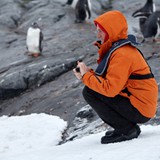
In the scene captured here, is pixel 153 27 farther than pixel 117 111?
Yes

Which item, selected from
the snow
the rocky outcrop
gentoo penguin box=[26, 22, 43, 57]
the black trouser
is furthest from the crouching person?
gentoo penguin box=[26, 22, 43, 57]

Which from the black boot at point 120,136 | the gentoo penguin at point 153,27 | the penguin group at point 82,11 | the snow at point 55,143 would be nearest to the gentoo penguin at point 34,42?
the gentoo penguin at point 153,27

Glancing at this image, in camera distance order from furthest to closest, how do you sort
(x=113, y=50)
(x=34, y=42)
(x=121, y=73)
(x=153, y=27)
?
(x=153, y=27), (x=34, y=42), (x=113, y=50), (x=121, y=73)

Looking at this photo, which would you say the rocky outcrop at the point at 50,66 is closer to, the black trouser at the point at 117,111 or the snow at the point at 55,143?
the snow at the point at 55,143

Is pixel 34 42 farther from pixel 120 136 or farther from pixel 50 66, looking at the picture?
pixel 120 136

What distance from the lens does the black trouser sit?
11.2 ft

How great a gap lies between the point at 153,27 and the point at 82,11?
3.91 metres

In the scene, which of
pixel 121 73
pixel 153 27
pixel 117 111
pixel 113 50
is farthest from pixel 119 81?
pixel 153 27

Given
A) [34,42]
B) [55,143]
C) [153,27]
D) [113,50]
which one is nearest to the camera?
[113,50]

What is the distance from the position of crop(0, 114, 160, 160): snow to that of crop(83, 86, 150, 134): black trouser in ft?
0.52

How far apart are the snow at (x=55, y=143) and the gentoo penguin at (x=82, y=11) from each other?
784 cm

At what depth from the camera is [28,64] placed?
9.23m

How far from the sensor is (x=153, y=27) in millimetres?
10680

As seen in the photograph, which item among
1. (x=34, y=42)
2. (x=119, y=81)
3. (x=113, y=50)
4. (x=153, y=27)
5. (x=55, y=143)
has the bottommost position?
(x=153, y=27)
